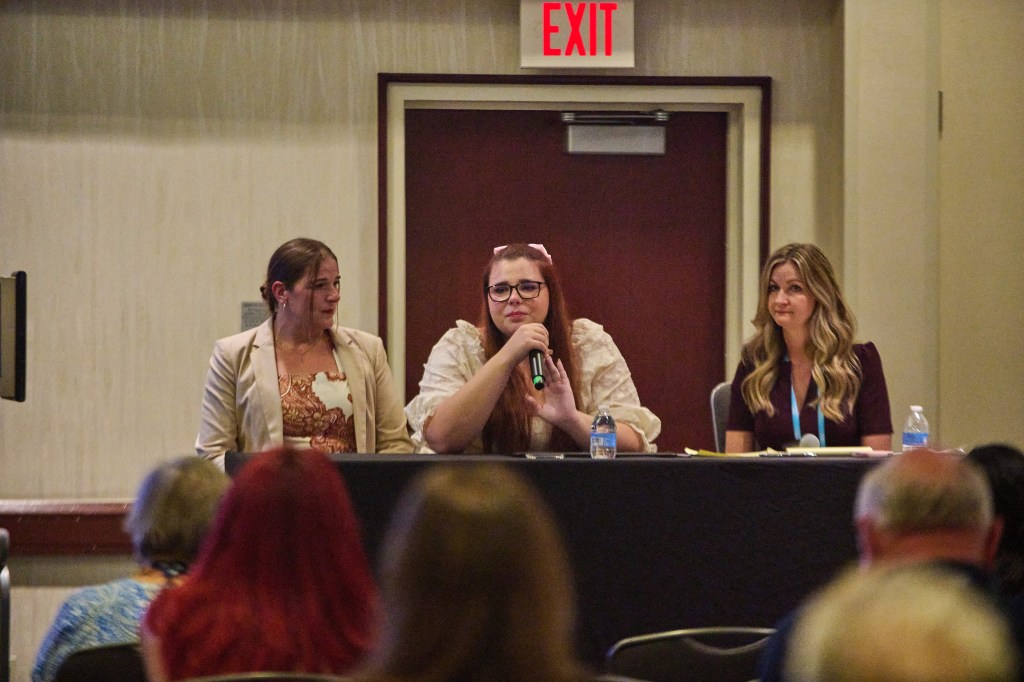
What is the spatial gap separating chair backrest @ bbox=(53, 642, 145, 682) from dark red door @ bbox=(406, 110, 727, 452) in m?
3.17

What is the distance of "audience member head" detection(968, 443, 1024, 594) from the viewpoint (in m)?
2.05

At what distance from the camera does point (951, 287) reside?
5.00 meters

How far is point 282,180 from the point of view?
499 cm

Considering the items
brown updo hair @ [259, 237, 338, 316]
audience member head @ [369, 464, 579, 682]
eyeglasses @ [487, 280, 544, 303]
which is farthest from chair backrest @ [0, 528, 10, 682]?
audience member head @ [369, 464, 579, 682]

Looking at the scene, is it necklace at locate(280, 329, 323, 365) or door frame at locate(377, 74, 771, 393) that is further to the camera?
door frame at locate(377, 74, 771, 393)

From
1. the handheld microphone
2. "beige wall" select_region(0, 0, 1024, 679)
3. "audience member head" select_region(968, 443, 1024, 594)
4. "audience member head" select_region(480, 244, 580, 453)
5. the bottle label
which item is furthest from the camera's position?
"beige wall" select_region(0, 0, 1024, 679)

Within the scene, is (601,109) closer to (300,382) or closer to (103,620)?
(300,382)

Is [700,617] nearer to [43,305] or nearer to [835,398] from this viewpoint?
[835,398]

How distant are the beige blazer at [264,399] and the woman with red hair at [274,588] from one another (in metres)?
1.73

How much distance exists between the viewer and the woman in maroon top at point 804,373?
344cm

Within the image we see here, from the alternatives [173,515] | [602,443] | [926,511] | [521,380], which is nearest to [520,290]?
[521,380]

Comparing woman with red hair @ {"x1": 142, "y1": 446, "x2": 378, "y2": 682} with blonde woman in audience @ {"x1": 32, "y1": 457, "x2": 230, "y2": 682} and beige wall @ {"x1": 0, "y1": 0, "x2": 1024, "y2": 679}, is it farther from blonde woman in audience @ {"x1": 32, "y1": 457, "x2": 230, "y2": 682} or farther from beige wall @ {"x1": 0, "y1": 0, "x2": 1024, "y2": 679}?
beige wall @ {"x1": 0, "y1": 0, "x2": 1024, "y2": 679}

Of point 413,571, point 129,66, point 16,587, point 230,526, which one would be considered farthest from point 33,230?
point 413,571

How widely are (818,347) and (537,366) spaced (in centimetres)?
92
